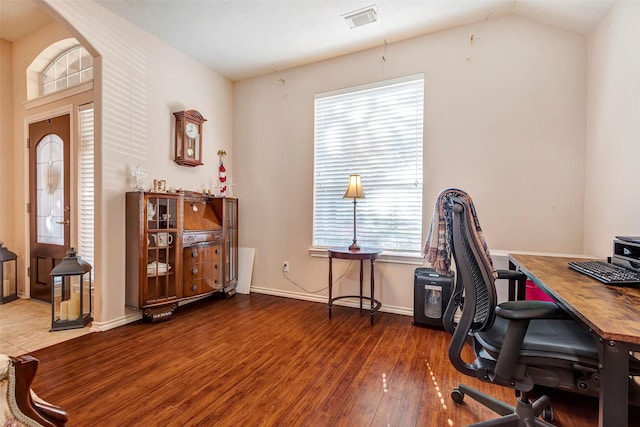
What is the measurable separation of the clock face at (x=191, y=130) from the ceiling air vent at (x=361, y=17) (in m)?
2.02

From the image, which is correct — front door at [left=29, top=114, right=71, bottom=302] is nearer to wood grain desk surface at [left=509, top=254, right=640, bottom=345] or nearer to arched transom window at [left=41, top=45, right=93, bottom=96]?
arched transom window at [left=41, top=45, right=93, bottom=96]

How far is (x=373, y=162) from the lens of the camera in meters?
3.20

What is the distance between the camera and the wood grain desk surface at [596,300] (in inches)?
32.6

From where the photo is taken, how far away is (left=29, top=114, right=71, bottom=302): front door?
128 inches

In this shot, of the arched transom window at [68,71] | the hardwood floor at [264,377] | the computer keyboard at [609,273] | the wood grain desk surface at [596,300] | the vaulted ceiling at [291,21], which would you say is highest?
the vaulted ceiling at [291,21]

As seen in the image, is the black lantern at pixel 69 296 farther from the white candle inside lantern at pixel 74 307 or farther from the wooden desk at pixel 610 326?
the wooden desk at pixel 610 326

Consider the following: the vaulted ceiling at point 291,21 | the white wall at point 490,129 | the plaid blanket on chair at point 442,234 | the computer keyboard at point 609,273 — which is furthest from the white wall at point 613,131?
the plaid blanket on chair at point 442,234

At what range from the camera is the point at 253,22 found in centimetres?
278

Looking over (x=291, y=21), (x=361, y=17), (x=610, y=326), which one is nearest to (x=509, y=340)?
(x=610, y=326)

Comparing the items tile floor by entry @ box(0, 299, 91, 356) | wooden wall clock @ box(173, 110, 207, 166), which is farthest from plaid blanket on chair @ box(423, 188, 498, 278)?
tile floor by entry @ box(0, 299, 91, 356)

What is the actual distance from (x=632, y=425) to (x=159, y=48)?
470cm

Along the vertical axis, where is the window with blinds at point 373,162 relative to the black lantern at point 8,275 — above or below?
above

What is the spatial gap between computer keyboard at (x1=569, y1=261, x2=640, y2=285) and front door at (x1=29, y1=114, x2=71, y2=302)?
14.7ft

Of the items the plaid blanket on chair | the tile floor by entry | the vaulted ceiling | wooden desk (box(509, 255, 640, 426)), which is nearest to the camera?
wooden desk (box(509, 255, 640, 426))
